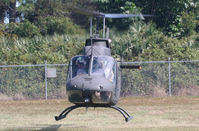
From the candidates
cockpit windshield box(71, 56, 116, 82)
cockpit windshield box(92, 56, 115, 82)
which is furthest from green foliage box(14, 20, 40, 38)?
cockpit windshield box(92, 56, 115, 82)

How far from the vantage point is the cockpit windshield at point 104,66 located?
38.0 feet

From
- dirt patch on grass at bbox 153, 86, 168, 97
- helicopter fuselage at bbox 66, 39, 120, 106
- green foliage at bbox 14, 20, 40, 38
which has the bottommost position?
dirt patch on grass at bbox 153, 86, 168, 97

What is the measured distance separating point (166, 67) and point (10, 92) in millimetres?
8505

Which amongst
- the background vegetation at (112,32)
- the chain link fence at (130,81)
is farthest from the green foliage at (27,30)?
the chain link fence at (130,81)

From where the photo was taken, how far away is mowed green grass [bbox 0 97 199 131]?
15188mm

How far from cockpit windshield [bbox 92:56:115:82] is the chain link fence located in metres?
11.7

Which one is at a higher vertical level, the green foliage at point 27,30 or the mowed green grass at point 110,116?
the green foliage at point 27,30

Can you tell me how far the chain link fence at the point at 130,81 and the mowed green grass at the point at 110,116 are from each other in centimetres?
102

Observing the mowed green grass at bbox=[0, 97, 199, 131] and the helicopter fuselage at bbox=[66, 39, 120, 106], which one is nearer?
the helicopter fuselage at bbox=[66, 39, 120, 106]

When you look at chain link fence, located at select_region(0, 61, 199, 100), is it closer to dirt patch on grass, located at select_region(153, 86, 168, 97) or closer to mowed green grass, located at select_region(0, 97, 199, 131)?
dirt patch on grass, located at select_region(153, 86, 168, 97)

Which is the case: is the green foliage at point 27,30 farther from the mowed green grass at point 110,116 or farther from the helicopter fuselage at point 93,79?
the helicopter fuselage at point 93,79

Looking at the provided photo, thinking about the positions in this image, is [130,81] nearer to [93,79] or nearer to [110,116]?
[110,116]

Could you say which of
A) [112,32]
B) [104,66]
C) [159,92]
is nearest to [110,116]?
[104,66]

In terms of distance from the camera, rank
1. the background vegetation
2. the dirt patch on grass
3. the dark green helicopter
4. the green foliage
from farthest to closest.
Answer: the green foliage < the background vegetation < the dirt patch on grass < the dark green helicopter
